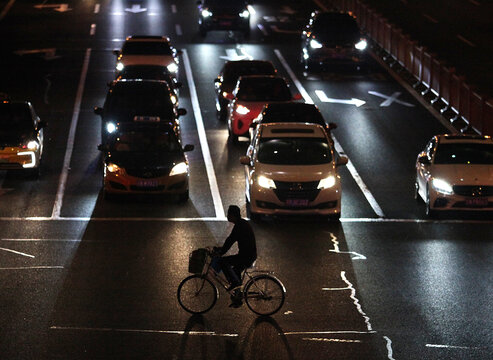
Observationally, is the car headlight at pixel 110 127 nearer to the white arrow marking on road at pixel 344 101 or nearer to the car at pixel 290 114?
the car at pixel 290 114

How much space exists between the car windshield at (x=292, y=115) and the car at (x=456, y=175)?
388 cm

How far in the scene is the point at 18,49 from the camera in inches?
1767

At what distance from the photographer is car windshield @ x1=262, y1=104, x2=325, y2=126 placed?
27969mm

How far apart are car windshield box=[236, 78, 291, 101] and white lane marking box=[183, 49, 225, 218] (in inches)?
65.3

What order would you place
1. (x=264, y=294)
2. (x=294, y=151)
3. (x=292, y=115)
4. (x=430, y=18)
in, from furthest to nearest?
(x=430, y=18), (x=292, y=115), (x=294, y=151), (x=264, y=294)

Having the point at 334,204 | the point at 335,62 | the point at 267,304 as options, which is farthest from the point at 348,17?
the point at 267,304

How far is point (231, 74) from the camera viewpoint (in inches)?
1375

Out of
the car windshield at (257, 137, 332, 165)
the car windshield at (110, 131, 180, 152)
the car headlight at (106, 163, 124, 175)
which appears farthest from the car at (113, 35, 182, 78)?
the car windshield at (257, 137, 332, 165)

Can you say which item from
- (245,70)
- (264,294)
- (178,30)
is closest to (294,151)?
(264,294)

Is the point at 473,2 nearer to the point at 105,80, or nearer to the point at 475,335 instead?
the point at 105,80

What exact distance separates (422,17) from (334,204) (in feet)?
119

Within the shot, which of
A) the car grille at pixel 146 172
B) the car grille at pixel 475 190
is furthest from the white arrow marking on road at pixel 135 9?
the car grille at pixel 475 190

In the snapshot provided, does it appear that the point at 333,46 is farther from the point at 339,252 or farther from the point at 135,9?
the point at 339,252

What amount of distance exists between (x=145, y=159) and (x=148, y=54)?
13632 millimetres
